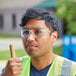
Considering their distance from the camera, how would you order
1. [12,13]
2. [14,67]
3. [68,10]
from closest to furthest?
[14,67], [68,10], [12,13]

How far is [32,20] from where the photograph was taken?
315cm

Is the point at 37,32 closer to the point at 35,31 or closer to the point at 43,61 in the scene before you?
the point at 35,31

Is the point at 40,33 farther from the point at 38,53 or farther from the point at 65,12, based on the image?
the point at 65,12

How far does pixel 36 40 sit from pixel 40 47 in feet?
0.22

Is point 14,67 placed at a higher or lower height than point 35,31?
lower

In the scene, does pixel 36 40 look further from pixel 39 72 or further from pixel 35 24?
pixel 39 72

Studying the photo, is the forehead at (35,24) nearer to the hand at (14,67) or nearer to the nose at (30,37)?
the nose at (30,37)

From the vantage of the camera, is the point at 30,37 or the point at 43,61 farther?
the point at 43,61

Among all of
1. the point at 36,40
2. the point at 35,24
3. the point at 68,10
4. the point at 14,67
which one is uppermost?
the point at 35,24

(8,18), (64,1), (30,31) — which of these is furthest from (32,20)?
(8,18)

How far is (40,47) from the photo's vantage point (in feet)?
10.2

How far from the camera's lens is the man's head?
3.07m

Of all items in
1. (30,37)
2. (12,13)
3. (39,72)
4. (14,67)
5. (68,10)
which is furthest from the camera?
(12,13)

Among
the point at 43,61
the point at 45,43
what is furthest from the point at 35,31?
the point at 43,61
